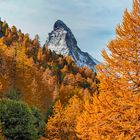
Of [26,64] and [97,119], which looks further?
[26,64]

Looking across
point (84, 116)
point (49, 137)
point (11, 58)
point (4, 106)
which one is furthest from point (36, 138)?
point (11, 58)

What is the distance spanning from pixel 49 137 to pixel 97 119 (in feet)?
133

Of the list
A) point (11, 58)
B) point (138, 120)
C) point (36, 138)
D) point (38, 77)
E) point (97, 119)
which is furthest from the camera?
point (38, 77)

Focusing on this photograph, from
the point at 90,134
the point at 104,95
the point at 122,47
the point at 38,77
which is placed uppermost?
the point at 38,77

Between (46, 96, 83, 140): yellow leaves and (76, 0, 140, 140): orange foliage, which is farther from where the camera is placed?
(46, 96, 83, 140): yellow leaves

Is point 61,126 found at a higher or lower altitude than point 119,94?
higher

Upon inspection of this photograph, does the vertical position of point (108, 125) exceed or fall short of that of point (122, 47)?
it falls short

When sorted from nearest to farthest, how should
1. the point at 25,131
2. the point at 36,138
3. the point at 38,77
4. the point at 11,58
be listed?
the point at 25,131
the point at 36,138
the point at 11,58
the point at 38,77

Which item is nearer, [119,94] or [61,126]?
[119,94]

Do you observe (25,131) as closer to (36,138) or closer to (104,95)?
(36,138)

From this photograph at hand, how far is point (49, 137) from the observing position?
59.5 meters

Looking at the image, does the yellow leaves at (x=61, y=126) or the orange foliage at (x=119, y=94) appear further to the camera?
the yellow leaves at (x=61, y=126)

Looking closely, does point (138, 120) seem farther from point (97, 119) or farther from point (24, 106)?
point (24, 106)

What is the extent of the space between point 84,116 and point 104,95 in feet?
5.30
